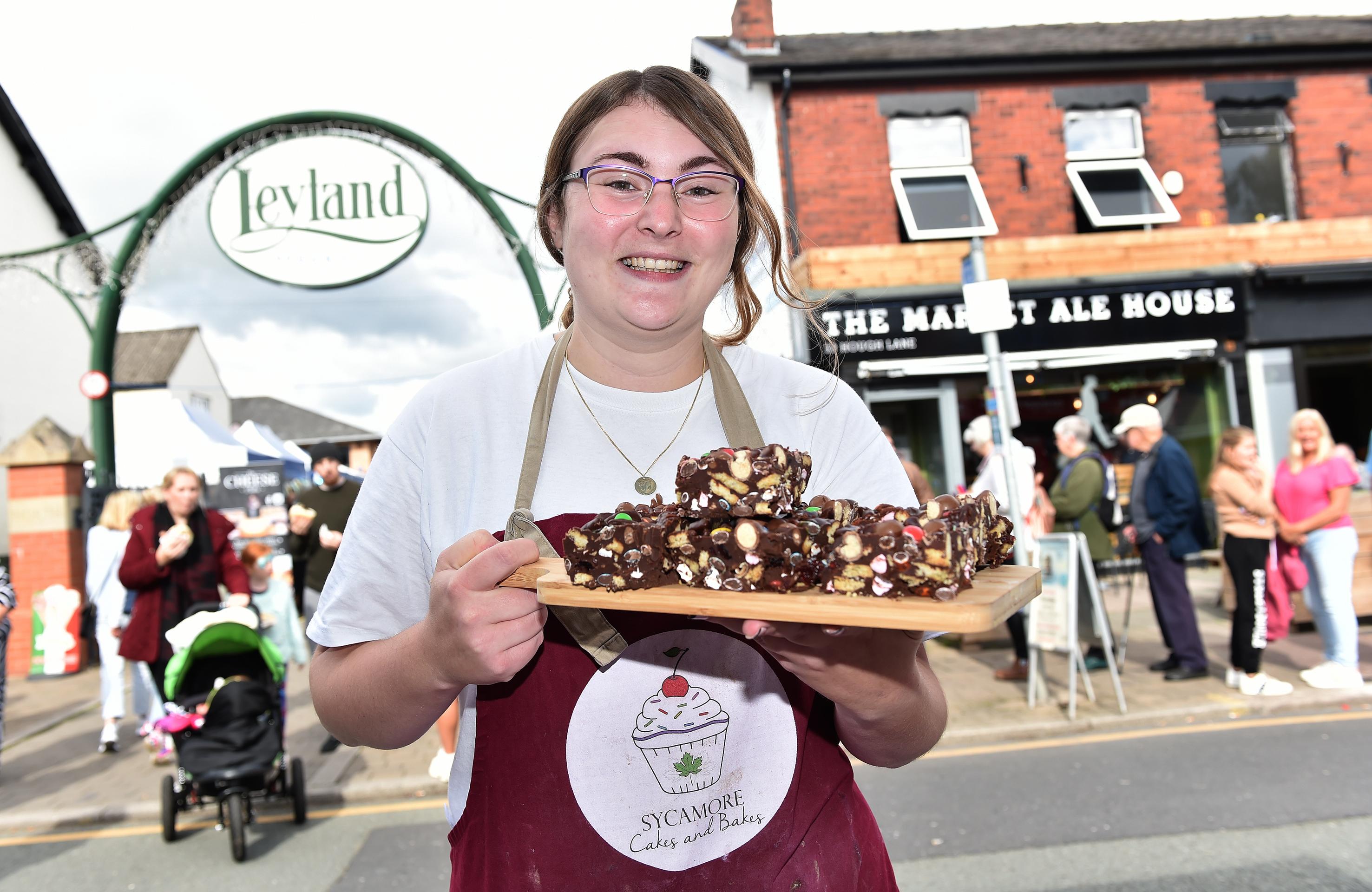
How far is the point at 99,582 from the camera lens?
25.5ft

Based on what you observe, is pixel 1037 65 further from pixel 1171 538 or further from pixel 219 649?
pixel 219 649

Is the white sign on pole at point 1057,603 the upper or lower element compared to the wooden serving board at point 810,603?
lower

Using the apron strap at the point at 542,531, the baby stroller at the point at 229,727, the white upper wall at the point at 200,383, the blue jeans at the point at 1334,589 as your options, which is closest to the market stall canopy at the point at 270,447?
the baby stroller at the point at 229,727

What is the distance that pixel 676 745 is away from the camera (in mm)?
1511

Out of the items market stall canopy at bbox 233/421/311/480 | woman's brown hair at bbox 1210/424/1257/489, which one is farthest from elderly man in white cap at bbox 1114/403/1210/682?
market stall canopy at bbox 233/421/311/480

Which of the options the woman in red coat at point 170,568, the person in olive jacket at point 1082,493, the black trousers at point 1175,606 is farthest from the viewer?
the person in olive jacket at point 1082,493

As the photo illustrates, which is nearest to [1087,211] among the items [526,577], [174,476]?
[174,476]

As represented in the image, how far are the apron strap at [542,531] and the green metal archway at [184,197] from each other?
8.48 m

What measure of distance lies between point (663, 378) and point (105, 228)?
1184cm

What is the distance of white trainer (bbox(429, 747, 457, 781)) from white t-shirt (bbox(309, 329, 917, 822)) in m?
4.98

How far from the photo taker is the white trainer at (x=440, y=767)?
6.19m

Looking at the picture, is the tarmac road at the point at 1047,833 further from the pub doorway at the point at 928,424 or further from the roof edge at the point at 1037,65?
the roof edge at the point at 1037,65

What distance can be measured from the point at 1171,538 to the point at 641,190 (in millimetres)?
7270

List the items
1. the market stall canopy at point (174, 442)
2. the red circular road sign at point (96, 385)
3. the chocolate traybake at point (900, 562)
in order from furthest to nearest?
the market stall canopy at point (174, 442) < the red circular road sign at point (96, 385) < the chocolate traybake at point (900, 562)
